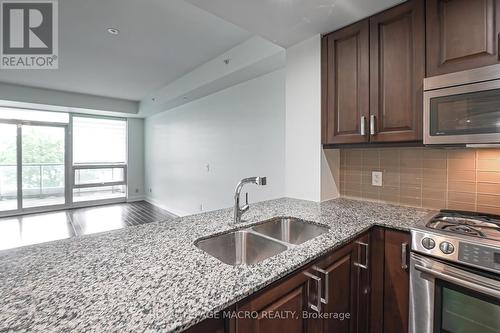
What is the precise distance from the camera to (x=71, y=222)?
4.91 meters

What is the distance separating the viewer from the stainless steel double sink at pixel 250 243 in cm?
132

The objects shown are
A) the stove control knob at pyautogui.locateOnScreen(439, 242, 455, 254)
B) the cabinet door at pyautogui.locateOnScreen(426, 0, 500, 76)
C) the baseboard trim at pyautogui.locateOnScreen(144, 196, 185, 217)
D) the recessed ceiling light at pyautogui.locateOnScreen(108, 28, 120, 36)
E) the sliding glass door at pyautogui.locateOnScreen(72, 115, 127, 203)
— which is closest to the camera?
the stove control knob at pyautogui.locateOnScreen(439, 242, 455, 254)

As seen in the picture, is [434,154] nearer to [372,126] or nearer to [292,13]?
[372,126]

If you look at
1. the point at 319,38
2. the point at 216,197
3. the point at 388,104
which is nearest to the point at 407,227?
the point at 388,104

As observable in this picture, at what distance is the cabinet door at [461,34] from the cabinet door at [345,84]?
1.29 feet

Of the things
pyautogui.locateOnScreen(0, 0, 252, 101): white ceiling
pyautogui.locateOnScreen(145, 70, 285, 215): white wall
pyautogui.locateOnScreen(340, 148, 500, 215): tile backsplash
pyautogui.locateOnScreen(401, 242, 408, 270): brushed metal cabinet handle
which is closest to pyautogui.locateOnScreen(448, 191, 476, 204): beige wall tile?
pyautogui.locateOnScreen(340, 148, 500, 215): tile backsplash

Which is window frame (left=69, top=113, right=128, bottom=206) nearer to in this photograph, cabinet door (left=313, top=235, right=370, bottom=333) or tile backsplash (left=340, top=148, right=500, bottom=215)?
tile backsplash (left=340, top=148, right=500, bottom=215)

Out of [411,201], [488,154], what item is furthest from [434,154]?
[411,201]

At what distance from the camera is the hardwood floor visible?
4.05 meters

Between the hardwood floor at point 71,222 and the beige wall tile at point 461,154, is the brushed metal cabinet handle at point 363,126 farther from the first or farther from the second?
the hardwood floor at point 71,222

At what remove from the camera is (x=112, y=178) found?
6879 mm

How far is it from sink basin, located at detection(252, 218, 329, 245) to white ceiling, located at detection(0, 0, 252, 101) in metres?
2.14

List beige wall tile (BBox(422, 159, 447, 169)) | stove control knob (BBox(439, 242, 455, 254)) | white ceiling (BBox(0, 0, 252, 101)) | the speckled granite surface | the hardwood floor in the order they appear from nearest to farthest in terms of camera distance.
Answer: the speckled granite surface, stove control knob (BBox(439, 242, 455, 254)), beige wall tile (BBox(422, 159, 447, 169)), white ceiling (BBox(0, 0, 252, 101)), the hardwood floor

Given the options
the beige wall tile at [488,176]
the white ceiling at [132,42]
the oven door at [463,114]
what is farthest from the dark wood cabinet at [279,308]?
the white ceiling at [132,42]
